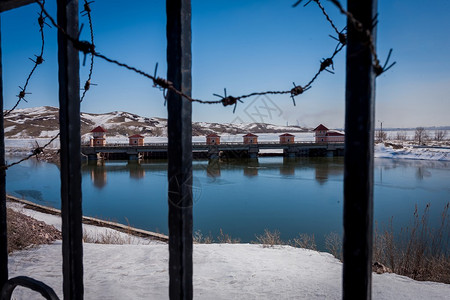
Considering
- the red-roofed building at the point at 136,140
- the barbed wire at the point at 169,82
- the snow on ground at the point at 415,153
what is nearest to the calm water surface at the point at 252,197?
the barbed wire at the point at 169,82

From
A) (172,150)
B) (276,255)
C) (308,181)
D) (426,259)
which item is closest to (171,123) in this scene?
(172,150)

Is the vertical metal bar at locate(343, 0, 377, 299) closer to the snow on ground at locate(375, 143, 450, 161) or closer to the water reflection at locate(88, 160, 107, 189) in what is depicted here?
the water reflection at locate(88, 160, 107, 189)

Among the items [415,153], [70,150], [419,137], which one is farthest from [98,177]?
[419,137]

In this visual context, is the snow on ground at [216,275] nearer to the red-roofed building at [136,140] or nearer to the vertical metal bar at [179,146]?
the vertical metal bar at [179,146]

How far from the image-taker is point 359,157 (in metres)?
0.85

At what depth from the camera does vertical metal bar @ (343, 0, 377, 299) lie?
84cm

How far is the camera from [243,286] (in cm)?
352

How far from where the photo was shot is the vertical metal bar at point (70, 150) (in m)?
1.40

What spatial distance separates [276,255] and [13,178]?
2186 centimetres

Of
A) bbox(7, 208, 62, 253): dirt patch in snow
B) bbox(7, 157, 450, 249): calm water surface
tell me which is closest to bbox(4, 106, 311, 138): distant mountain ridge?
bbox(7, 157, 450, 249): calm water surface

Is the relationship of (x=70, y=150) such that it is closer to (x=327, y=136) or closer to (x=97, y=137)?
(x=97, y=137)

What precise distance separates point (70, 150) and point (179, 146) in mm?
604

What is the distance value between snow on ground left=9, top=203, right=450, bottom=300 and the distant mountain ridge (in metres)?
71.4

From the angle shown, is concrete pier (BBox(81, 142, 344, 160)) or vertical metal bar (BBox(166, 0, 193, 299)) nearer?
vertical metal bar (BBox(166, 0, 193, 299))
